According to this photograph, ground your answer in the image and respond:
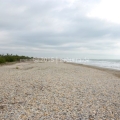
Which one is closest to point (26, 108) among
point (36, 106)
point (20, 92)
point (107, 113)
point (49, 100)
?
point (36, 106)

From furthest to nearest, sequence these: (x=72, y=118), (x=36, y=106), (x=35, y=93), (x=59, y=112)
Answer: (x=35, y=93) < (x=36, y=106) < (x=59, y=112) < (x=72, y=118)

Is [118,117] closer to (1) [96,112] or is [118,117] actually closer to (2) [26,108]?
(1) [96,112]

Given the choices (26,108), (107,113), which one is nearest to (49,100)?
(26,108)

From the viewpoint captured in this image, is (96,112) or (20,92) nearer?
(96,112)

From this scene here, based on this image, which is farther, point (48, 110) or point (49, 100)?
point (49, 100)

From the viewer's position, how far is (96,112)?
4129 millimetres

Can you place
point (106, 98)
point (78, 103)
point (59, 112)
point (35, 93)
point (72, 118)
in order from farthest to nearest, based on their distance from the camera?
point (35, 93)
point (106, 98)
point (78, 103)
point (59, 112)
point (72, 118)

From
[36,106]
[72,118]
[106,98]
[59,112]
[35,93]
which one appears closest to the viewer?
[72,118]

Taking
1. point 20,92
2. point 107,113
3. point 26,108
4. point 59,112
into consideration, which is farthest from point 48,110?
point 20,92

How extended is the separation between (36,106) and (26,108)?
30cm

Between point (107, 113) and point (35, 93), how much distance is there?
110 inches

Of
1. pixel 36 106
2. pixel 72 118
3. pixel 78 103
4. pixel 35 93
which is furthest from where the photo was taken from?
pixel 35 93

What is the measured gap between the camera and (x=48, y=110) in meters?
4.20

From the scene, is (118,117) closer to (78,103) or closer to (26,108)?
(78,103)
